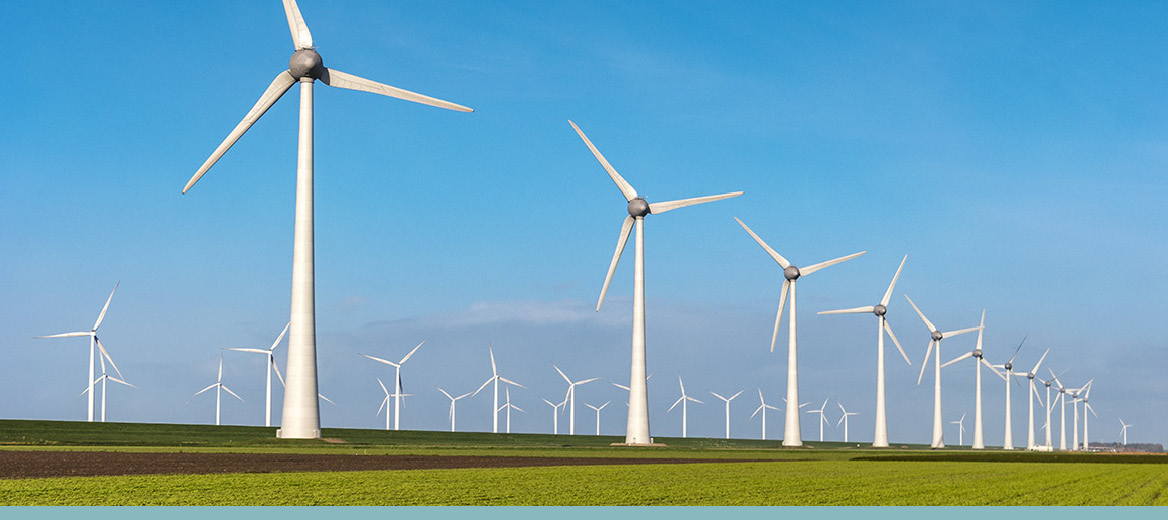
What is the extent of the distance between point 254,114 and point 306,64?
15.1 ft

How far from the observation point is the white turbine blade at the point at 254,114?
246 ft

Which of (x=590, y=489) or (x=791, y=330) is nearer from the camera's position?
(x=590, y=489)

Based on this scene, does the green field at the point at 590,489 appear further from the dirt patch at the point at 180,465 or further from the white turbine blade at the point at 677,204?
the white turbine blade at the point at 677,204

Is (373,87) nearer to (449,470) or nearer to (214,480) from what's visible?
(449,470)

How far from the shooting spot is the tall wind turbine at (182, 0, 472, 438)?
7362cm

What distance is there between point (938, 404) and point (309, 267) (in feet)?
323

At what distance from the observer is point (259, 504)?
28828mm

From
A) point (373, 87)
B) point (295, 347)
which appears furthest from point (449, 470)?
point (373, 87)

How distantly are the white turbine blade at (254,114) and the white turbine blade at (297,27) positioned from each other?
2678 millimetres

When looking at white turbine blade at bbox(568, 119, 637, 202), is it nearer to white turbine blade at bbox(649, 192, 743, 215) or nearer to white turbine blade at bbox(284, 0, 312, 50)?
white turbine blade at bbox(649, 192, 743, 215)

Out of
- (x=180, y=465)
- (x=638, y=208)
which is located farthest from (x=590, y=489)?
(x=638, y=208)

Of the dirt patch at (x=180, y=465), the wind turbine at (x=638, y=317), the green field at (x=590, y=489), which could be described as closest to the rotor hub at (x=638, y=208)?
the wind turbine at (x=638, y=317)

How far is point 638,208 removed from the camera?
3986 inches

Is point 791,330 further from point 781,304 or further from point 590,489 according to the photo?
point 590,489
